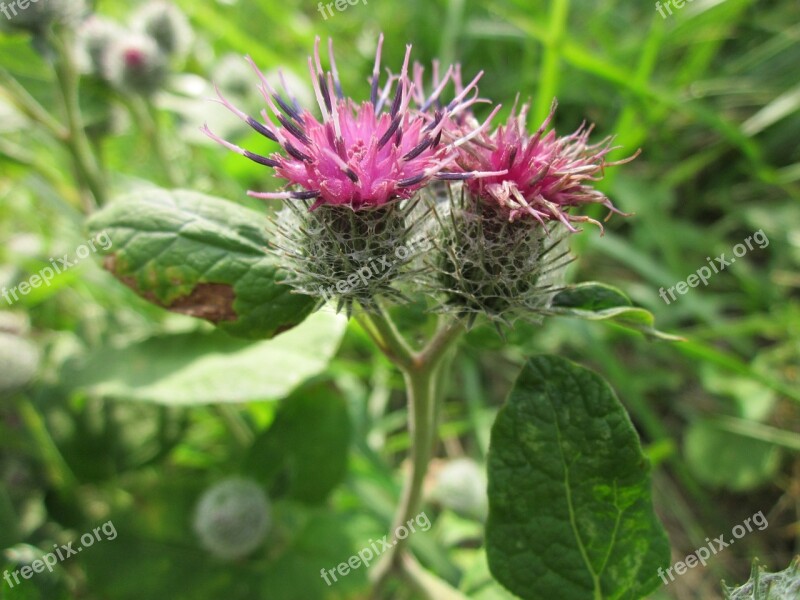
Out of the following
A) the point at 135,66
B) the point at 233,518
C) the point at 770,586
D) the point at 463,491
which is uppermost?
the point at 135,66

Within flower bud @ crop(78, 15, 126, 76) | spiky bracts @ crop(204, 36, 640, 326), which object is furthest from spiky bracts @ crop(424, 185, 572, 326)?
flower bud @ crop(78, 15, 126, 76)

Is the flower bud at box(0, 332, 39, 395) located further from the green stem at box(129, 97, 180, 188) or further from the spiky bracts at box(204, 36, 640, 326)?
the spiky bracts at box(204, 36, 640, 326)

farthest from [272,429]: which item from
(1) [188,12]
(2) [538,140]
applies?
(1) [188,12]

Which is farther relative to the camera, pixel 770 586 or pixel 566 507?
pixel 566 507

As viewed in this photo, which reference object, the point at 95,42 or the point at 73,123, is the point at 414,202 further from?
the point at 95,42

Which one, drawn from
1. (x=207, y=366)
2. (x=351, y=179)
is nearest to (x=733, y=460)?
(x=207, y=366)

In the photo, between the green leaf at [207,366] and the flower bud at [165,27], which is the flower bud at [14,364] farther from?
the flower bud at [165,27]

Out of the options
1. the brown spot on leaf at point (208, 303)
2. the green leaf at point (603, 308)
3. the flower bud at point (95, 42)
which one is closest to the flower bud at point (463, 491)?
the green leaf at point (603, 308)
